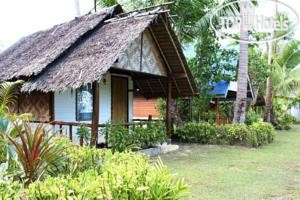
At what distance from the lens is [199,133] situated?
1380 cm

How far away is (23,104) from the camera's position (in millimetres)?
12312

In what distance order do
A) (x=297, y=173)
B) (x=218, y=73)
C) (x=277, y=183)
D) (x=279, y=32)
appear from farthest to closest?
(x=279, y=32)
(x=218, y=73)
(x=297, y=173)
(x=277, y=183)

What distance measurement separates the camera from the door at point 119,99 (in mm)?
13261

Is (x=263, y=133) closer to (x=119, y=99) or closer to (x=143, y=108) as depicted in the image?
(x=119, y=99)

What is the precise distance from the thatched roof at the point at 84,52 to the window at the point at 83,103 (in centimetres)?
159

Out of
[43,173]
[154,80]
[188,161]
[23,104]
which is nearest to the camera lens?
[43,173]

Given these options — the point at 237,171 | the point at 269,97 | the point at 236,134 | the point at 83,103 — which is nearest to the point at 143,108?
the point at 269,97

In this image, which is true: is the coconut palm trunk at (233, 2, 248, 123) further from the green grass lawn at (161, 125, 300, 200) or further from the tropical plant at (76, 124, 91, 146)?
the tropical plant at (76, 124, 91, 146)

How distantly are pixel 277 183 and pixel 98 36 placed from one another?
273 inches

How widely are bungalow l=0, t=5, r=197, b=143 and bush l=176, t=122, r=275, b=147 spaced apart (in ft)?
4.87

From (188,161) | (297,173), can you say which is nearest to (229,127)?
(188,161)

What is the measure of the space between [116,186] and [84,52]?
7660 millimetres

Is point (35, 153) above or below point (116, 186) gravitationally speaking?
above

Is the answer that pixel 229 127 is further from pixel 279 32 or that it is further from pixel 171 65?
pixel 279 32
